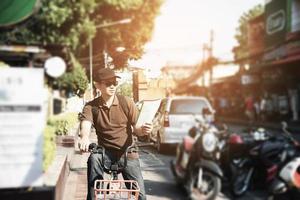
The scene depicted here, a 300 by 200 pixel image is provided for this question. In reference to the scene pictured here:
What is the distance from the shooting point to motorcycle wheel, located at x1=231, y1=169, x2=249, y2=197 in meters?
2.25

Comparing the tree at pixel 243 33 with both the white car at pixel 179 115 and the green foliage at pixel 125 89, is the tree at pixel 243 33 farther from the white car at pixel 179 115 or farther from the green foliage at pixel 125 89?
the green foliage at pixel 125 89

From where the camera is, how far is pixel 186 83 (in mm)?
2379

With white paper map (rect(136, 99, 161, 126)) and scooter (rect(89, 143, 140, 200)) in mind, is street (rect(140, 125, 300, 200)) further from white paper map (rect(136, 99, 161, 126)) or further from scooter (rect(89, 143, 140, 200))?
scooter (rect(89, 143, 140, 200))

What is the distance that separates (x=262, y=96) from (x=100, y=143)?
7.66 ft

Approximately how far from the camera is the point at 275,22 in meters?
2.27

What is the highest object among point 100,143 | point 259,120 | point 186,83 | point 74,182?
point 186,83

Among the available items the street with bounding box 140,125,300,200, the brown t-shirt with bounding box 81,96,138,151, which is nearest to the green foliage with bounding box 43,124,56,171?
the street with bounding box 140,125,300,200

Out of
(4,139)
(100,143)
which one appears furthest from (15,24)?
(100,143)

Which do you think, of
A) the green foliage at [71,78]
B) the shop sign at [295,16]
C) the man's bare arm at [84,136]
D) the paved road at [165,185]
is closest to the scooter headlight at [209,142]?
the paved road at [165,185]

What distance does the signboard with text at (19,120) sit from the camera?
2.79 metres

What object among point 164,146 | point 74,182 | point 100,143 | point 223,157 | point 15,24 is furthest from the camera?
point 74,182

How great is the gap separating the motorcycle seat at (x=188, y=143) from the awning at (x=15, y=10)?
3.98 ft

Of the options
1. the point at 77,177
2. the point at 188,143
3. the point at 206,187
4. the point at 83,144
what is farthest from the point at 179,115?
the point at 77,177

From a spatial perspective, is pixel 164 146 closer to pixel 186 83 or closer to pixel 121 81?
pixel 186 83
